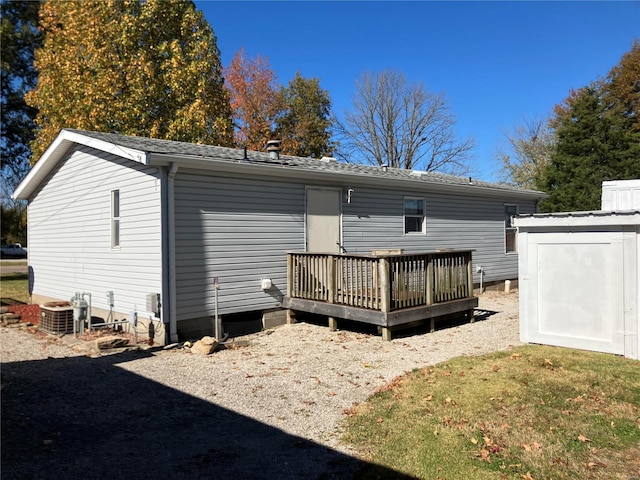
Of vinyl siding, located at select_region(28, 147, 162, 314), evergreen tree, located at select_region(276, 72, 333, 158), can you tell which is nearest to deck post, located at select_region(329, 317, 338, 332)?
vinyl siding, located at select_region(28, 147, 162, 314)

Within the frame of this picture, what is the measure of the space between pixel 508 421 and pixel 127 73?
1776 centimetres

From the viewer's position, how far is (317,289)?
30.5 ft

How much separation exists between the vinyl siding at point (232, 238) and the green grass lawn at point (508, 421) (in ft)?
13.1

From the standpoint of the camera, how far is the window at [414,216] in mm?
12461

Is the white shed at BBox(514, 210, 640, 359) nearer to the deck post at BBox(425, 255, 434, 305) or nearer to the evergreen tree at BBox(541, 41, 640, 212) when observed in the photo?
the deck post at BBox(425, 255, 434, 305)

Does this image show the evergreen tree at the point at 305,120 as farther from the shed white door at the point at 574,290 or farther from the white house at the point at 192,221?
the shed white door at the point at 574,290

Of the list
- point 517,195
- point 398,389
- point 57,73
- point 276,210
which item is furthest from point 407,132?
point 398,389

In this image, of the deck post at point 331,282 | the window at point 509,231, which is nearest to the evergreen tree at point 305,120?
the window at point 509,231

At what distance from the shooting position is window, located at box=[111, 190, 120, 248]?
9.62m

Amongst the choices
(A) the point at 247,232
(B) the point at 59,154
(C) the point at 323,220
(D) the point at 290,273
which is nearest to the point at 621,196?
(C) the point at 323,220

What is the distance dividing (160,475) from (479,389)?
11.1 feet

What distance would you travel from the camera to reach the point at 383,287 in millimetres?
8070

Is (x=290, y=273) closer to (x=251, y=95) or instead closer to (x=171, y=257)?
(x=171, y=257)

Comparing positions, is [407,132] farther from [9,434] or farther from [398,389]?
[9,434]
